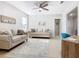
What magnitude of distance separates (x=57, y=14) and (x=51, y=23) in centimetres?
113

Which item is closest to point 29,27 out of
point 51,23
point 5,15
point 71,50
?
point 51,23

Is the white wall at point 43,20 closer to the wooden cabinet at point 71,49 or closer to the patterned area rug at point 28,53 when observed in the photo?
the patterned area rug at point 28,53

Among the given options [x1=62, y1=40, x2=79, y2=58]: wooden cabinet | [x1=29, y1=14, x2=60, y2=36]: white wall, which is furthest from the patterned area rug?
[x1=29, y1=14, x2=60, y2=36]: white wall

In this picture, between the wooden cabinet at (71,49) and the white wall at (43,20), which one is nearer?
the wooden cabinet at (71,49)

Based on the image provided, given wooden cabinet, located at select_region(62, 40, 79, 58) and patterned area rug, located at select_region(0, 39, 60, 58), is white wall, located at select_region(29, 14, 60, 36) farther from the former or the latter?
wooden cabinet, located at select_region(62, 40, 79, 58)

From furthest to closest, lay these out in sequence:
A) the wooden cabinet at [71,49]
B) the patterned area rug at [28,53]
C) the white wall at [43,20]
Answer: the white wall at [43,20] → the patterned area rug at [28,53] → the wooden cabinet at [71,49]

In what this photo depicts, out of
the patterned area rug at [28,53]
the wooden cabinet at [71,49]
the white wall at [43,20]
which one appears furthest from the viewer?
the white wall at [43,20]

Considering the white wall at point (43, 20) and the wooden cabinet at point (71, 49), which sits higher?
the white wall at point (43, 20)

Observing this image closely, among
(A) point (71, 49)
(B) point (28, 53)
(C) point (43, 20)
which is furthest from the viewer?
(C) point (43, 20)

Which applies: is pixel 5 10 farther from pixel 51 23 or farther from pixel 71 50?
pixel 51 23

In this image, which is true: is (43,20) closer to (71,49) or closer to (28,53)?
(28,53)

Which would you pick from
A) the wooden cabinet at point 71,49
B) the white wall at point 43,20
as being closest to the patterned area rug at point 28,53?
the wooden cabinet at point 71,49

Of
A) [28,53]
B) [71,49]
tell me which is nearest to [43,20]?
[28,53]

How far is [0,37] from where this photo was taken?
4.40 m
